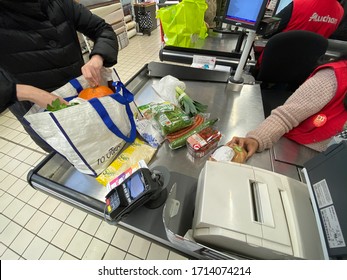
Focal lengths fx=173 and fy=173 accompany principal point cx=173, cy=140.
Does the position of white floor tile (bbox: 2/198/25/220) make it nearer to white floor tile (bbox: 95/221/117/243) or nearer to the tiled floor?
the tiled floor

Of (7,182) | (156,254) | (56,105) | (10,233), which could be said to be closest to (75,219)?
(10,233)

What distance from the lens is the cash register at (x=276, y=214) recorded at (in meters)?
0.38

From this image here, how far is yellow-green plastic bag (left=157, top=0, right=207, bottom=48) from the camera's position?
1.33m

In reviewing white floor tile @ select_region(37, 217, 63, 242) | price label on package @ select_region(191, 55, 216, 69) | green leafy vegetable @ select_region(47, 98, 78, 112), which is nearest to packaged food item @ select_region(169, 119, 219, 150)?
green leafy vegetable @ select_region(47, 98, 78, 112)

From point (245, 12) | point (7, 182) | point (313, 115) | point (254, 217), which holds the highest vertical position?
point (245, 12)

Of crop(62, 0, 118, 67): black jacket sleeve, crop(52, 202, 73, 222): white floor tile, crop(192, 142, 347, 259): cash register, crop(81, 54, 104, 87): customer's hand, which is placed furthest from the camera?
crop(52, 202, 73, 222): white floor tile

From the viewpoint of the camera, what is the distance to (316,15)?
1.56 metres

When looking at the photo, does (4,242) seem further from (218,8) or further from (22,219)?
(218,8)

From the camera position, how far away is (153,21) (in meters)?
4.92

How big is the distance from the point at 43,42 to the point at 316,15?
2145 mm

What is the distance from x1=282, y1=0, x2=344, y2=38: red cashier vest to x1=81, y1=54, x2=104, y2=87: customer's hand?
6.00 ft

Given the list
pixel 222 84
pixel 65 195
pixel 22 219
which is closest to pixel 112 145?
pixel 65 195

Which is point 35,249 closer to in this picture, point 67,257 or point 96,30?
point 67,257

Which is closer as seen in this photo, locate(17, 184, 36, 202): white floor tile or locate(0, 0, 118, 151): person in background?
locate(0, 0, 118, 151): person in background
